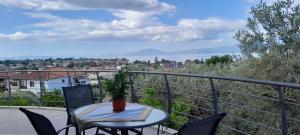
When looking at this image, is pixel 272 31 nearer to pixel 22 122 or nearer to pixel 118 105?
pixel 22 122

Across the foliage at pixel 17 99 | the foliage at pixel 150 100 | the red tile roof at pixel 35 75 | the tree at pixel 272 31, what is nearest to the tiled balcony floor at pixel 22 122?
the foliage at pixel 17 99

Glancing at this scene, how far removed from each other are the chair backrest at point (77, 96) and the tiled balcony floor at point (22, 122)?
38.7 inches

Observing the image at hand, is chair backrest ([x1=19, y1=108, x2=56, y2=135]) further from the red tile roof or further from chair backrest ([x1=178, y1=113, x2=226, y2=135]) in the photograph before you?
the red tile roof

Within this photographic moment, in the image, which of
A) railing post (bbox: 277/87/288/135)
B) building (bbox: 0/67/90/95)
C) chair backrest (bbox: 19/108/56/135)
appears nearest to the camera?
chair backrest (bbox: 19/108/56/135)

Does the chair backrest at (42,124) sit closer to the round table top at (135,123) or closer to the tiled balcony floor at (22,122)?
the round table top at (135,123)

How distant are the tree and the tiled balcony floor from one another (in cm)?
579

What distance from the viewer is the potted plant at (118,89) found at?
3512mm

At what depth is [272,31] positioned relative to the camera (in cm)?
1080

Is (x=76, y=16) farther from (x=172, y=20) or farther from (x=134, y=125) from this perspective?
(x=134, y=125)

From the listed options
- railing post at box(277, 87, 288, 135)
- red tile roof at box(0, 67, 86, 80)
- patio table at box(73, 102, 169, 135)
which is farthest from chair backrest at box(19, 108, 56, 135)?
red tile roof at box(0, 67, 86, 80)

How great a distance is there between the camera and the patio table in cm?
309

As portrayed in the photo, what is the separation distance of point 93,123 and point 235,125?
5845 millimetres

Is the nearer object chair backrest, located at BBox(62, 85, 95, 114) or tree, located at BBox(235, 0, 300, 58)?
chair backrest, located at BBox(62, 85, 95, 114)

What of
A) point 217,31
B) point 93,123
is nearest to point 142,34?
point 217,31
